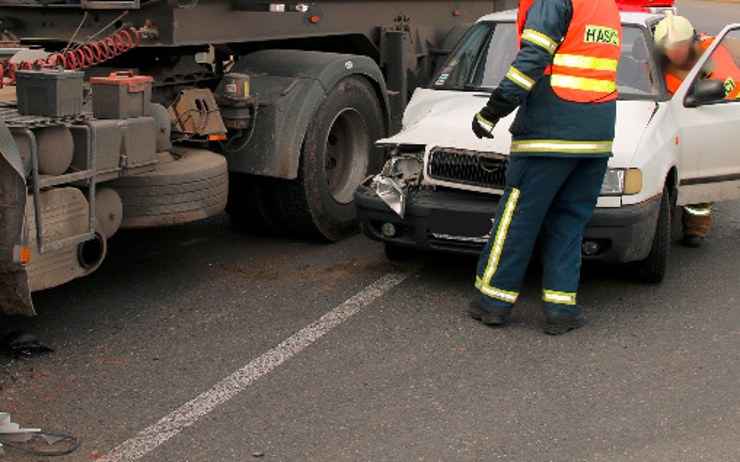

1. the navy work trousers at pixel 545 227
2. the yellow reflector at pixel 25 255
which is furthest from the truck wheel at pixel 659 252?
the yellow reflector at pixel 25 255

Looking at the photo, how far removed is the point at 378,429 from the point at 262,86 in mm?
2882

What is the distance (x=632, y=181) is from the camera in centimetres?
614

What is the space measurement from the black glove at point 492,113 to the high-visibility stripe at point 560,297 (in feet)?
2.90

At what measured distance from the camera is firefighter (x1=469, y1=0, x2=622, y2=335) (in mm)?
5535

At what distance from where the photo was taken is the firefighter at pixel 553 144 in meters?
5.54

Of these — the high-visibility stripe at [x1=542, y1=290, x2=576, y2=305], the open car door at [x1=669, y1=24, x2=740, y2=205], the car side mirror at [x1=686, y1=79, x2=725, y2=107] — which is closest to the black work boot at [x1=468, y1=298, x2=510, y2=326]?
the high-visibility stripe at [x1=542, y1=290, x2=576, y2=305]

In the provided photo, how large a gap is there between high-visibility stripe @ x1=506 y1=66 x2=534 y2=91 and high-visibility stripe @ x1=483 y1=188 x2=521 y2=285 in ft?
1.93

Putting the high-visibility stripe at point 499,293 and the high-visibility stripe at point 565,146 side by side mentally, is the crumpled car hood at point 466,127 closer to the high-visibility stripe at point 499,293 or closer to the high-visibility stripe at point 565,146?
the high-visibility stripe at point 565,146

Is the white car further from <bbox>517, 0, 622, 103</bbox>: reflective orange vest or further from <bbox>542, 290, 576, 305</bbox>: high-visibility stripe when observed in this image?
<bbox>517, 0, 622, 103</bbox>: reflective orange vest

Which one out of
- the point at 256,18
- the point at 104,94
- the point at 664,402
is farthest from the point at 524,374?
the point at 256,18

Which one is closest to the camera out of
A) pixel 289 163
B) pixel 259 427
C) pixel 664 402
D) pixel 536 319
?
pixel 259 427

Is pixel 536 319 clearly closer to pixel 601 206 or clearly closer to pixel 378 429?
pixel 601 206

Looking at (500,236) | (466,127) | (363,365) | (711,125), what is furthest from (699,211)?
(363,365)

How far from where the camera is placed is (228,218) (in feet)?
27.0
